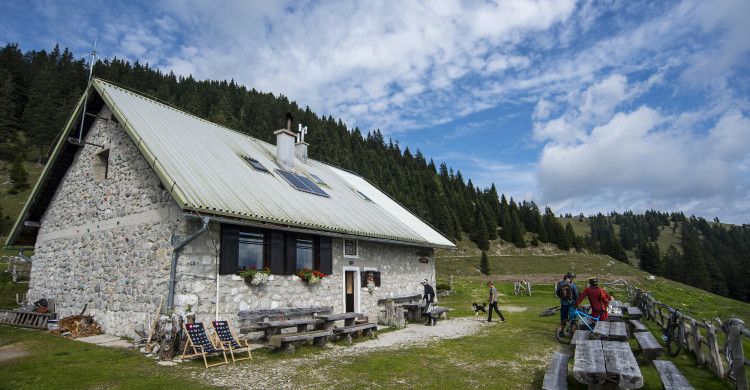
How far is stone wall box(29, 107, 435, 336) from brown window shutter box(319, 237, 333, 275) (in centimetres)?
41

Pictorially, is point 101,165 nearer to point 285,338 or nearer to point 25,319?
point 25,319

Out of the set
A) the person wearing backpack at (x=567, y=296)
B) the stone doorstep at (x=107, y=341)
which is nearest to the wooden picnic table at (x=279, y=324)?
the stone doorstep at (x=107, y=341)

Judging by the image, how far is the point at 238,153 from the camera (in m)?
16.4

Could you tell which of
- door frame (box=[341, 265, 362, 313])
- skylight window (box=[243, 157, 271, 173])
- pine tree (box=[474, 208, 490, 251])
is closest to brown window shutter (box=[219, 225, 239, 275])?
skylight window (box=[243, 157, 271, 173])

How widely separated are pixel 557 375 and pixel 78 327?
13360 mm

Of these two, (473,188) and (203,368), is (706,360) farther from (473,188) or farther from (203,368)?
(473,188)

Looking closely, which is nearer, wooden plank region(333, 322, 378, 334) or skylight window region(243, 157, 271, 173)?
wooden plank region(333, 322, 378, 334)

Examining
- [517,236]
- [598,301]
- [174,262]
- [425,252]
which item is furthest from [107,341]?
[517,236]

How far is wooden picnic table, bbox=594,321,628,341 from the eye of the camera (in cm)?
810

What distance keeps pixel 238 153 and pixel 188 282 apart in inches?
276

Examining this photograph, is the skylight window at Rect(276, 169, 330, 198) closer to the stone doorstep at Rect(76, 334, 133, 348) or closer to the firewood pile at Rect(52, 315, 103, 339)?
the stone doorstep at Rect(76, 334, 133, 348)

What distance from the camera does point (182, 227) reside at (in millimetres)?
10820

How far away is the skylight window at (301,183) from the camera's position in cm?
1650

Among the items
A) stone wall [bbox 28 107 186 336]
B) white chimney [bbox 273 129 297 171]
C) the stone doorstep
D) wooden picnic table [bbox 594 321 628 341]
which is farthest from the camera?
white chimney [bbox 273 129 297 171]
